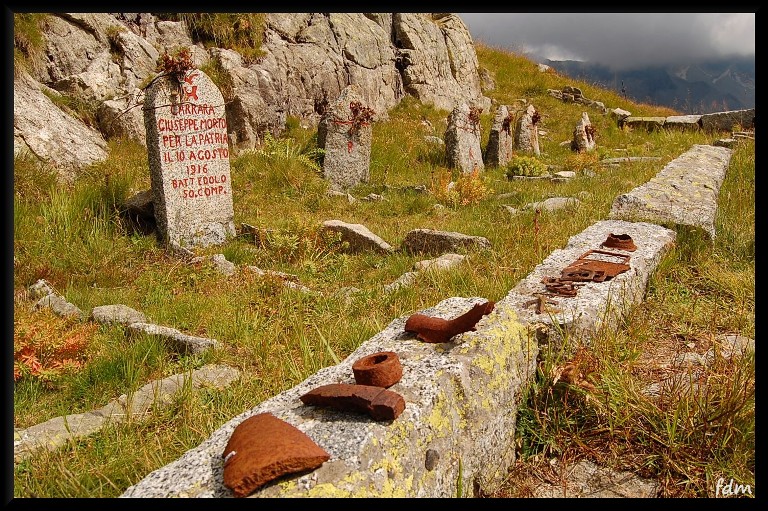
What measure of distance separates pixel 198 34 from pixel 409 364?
1217 centimetres

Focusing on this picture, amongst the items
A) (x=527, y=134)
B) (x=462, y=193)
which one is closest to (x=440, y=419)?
(x=462, y=193)

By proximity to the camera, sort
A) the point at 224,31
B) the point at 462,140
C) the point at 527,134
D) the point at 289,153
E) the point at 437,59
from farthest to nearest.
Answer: the point at 437,59
the point at 527,134
the point at 224,31
the point at 462,140
the point at 289,153

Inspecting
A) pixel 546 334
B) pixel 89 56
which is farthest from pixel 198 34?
pixel 546 334

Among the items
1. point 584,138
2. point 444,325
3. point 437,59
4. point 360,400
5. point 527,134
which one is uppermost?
point 437,59

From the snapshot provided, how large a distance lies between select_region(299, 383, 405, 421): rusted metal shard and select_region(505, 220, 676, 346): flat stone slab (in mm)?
1111

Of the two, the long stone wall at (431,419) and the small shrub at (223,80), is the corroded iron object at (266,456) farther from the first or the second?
the small shrub at (223,80)

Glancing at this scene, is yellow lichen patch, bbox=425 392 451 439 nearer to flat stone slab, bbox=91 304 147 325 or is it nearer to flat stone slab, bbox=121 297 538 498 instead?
flat stone slab, bbox=121 297 538 498

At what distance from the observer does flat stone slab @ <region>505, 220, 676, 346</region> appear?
2.70 meters

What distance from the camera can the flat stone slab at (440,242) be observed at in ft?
18.9

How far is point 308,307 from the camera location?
464 centimetres

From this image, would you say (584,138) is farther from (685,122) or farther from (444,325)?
(444,325)

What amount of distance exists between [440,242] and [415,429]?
4.31 m
